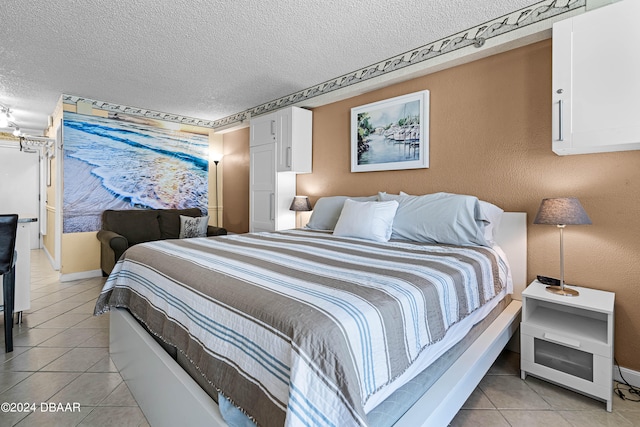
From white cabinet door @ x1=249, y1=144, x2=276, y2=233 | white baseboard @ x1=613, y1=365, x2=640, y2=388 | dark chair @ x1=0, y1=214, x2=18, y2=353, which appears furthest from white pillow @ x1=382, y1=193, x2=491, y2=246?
dark chair @ x1=0, y1=214, x2=18, y2=353

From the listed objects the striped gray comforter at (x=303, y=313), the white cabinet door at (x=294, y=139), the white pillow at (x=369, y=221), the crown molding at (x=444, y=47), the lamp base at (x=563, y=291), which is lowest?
the lamp base at (x=563, y=291)

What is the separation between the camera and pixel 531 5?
2.15 m

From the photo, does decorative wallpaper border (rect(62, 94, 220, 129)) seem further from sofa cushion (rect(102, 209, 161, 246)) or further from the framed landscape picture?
the framed landscape picture

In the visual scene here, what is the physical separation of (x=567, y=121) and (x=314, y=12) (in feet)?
5.97

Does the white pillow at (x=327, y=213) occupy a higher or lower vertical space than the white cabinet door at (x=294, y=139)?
lower

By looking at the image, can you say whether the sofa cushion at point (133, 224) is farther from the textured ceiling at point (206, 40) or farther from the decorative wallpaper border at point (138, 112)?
the textured ceiling at point (206, 40)

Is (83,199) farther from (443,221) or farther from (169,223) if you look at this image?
(443,221)

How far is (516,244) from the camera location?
2295mm

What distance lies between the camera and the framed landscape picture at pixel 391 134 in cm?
287

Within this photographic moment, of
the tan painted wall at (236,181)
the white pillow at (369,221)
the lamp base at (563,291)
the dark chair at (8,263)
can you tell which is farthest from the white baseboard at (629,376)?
the tan painted wall at (236,181)

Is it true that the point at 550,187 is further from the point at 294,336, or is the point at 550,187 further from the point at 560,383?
the point at 294,336

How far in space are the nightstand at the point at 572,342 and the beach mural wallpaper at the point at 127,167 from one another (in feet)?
16.0

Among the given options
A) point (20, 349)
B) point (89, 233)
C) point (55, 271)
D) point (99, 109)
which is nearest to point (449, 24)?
point (20, 349)

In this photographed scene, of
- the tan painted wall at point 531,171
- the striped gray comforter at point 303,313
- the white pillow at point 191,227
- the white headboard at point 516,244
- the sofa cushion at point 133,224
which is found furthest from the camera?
the white pillow at point 191,227
